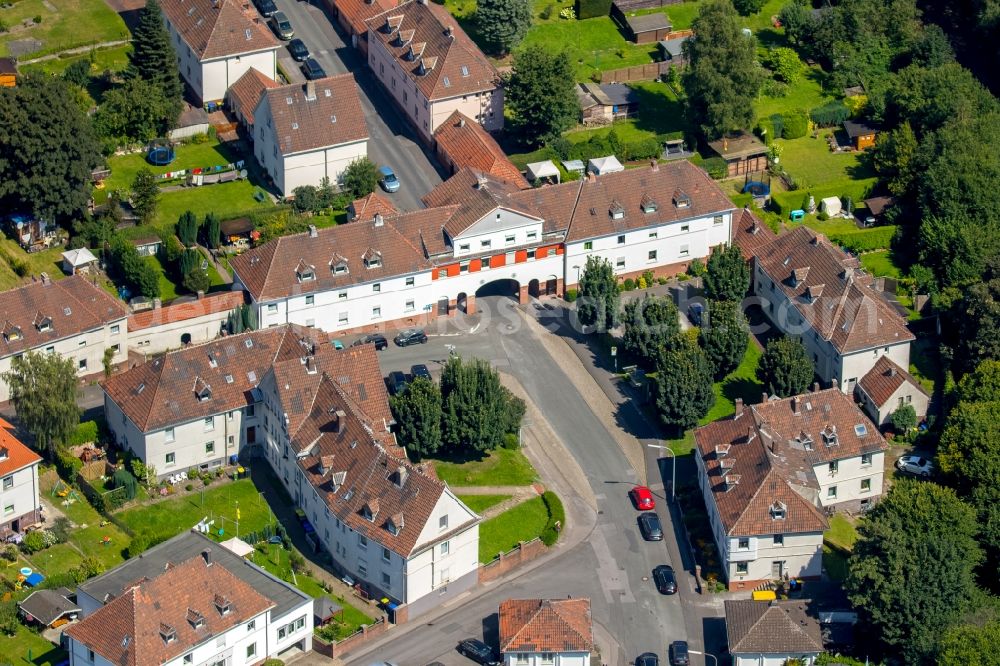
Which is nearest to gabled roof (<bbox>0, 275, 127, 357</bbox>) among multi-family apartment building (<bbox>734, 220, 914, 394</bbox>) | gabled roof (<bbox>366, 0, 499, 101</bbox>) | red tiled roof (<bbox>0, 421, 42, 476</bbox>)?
red tiled roof (<bbox>0, 421, 42, 476</bbox>)

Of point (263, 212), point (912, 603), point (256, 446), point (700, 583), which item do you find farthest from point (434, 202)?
point (912, 603)

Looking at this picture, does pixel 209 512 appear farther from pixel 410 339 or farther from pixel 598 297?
pixel 598 297

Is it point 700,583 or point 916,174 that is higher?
point 916,174

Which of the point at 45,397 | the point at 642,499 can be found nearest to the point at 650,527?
the point at 642,499

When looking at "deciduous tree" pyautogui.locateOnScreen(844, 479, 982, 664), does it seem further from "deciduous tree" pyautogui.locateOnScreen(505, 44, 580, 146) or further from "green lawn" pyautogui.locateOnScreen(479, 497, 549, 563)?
"deciduous tree" pyautogui.locateOnScreen(505, 44, 580, 146)

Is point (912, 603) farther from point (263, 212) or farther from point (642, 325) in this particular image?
point (263, 212)

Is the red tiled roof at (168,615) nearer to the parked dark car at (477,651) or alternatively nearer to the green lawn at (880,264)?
the parked dark car at (477,651)
